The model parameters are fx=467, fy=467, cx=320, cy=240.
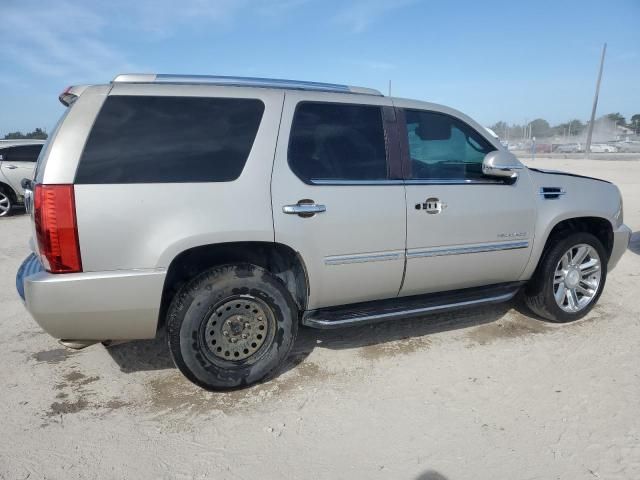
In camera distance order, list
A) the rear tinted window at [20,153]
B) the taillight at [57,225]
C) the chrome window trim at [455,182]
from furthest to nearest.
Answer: the rear tinted window at [20,153] < the chrome window trim at [455,182] < the taillight at [57,225]

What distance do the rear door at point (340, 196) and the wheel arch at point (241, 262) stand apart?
0.12 m

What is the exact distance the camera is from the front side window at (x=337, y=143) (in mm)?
3104

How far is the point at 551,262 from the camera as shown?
3994 mm

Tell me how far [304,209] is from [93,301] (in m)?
1.35

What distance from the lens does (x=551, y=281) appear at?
4.05 meters

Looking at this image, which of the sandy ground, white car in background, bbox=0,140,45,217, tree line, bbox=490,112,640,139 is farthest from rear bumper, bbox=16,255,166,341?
tree line, bbox=490,112,640,139

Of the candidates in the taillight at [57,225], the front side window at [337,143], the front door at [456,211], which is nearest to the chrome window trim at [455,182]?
the front door at [456,211]

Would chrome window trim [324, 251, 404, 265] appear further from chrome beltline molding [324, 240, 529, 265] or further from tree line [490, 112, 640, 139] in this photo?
tree line [490, 112, 640, 139]

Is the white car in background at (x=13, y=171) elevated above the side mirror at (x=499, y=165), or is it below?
below

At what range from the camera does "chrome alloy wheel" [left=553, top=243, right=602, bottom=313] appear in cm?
413

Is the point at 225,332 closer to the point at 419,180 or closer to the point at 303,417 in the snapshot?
the point at 303,417

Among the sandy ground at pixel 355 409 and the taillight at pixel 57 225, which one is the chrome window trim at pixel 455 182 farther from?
the taillight at pixel 57 225

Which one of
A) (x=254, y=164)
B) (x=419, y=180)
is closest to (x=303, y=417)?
(x=254, y=164)

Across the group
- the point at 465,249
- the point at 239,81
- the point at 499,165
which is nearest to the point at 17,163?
the point at 239,81
